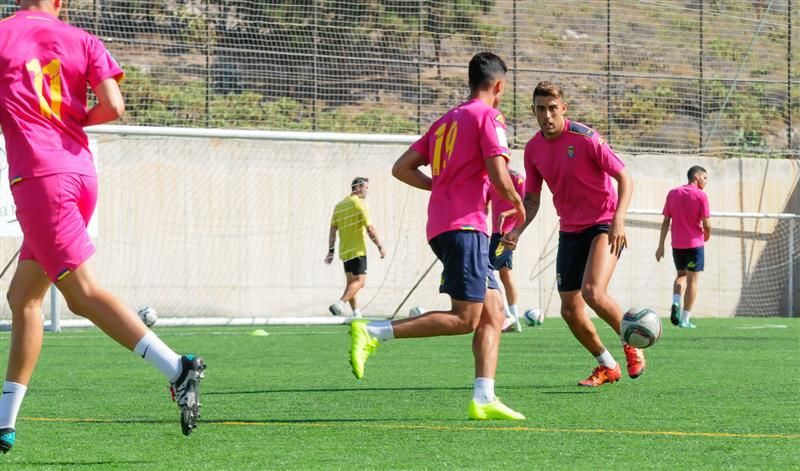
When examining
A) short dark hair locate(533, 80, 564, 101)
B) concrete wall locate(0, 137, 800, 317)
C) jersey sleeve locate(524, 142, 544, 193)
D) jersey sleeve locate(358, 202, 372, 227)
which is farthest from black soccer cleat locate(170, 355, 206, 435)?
concrete wall locate(0, 137, 800, 317)

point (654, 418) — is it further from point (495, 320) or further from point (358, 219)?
point (358, 219)

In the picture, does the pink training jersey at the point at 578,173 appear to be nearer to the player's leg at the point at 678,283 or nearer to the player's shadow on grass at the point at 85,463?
the player's shadow on grass at the point at 85,463

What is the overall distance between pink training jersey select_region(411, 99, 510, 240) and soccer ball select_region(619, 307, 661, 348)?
2.27 metres

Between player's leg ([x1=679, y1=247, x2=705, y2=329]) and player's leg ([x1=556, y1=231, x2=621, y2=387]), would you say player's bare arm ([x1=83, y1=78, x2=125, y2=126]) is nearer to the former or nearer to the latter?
player's leg ([x1=556, y1=231, x2=621, y2=387])

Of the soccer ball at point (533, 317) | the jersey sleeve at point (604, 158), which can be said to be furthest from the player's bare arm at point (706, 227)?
the jersey sleeve at point (604, 158)

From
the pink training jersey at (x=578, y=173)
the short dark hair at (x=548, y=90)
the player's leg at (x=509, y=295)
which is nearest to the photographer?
the short dark hair at (x=548, y=90)

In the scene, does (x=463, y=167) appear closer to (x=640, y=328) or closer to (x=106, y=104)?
(x=106, y=104)

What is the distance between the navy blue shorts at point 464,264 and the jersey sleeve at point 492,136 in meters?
0.43

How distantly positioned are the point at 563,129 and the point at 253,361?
4.05 meters

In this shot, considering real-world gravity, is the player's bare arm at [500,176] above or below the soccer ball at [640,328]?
above

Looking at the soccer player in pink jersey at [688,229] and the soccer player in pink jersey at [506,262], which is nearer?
the soccer player in pink jersey at [506,262]

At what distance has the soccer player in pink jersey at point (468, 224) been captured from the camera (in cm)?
691

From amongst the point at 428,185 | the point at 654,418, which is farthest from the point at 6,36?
the point at 654,418

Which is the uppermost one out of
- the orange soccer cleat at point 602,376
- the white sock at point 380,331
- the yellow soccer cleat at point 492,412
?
the white sock at point 380,331
